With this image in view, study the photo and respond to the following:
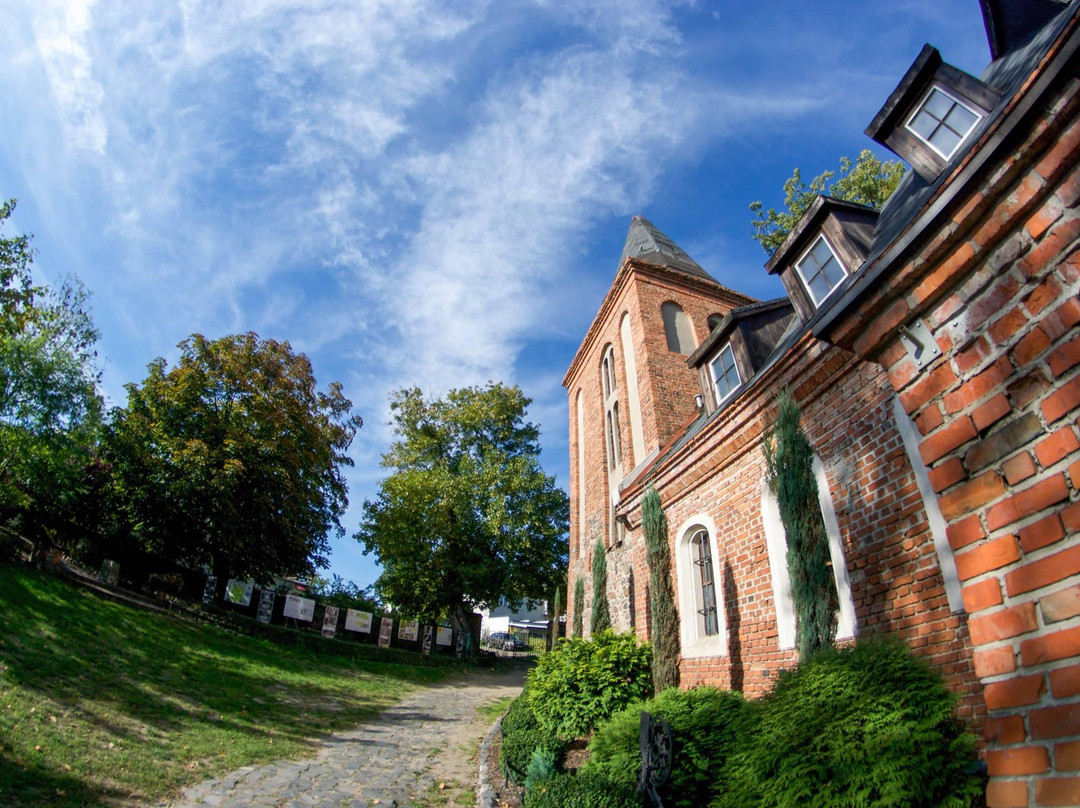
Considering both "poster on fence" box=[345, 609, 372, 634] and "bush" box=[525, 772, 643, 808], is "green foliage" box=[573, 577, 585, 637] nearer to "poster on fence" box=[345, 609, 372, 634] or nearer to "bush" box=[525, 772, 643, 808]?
"bush" box=[525, 772, 643, 808]

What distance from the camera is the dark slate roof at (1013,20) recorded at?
22.9ft

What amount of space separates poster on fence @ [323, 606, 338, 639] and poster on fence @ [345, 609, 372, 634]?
603 millimetres

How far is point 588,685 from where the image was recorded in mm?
8875

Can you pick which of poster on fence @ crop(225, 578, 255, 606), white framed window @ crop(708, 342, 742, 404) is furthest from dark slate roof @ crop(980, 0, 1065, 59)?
poster on fence @ crop(225, 578, 255, 606)

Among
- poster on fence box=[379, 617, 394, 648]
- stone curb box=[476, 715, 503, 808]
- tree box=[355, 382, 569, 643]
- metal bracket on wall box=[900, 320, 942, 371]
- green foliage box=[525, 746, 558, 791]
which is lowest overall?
stone curb box=[476, 715, 503, 808]

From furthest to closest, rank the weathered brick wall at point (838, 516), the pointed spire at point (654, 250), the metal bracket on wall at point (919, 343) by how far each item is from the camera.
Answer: the pointed spire at point (654, 250)
the weathered brick wall at point (838, 516)
the metal bracket on wall at point (919, 343)

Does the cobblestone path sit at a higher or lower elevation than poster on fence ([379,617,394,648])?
lower

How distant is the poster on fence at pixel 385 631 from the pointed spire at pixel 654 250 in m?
18.9

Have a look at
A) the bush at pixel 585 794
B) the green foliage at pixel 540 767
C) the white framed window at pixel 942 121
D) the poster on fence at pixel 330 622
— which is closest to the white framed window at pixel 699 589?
the green foliage at pixel 540 767

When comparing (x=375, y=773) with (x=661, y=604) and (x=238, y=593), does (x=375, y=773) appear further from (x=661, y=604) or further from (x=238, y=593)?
(x=238, y=593)

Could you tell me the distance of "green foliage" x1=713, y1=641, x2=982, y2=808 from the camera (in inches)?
133

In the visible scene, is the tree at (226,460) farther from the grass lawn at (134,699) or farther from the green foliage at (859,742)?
the green foliage at (859,742)

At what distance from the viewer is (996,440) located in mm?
1571

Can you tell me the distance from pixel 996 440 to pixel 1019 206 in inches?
28.0
